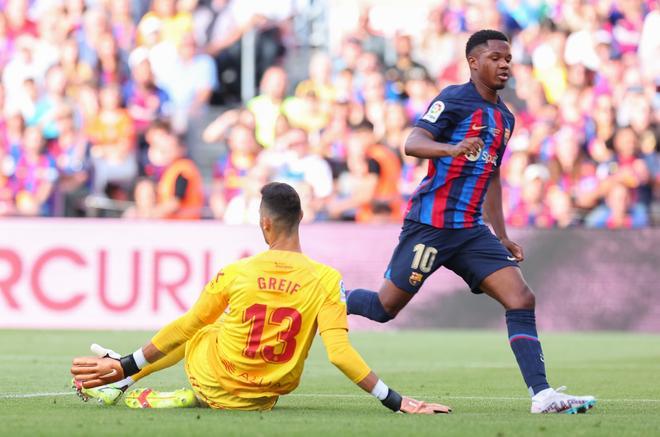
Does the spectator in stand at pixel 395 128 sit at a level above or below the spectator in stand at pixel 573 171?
above

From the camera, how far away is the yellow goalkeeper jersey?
692cm

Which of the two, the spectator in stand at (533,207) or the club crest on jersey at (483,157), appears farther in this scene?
the spectator in stand at (533,207)

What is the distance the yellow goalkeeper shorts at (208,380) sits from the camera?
7.16 m

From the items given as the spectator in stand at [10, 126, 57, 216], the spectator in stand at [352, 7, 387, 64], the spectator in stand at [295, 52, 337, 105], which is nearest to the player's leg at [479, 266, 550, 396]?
the spectator in stand at [10, 126, 57, 216]

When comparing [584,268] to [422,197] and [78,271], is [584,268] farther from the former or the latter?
[422,197]

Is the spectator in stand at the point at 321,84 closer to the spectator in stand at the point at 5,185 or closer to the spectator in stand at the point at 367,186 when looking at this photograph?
the spectator in stand at the point at 367,186

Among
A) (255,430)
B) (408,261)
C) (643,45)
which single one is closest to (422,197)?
(408,261)

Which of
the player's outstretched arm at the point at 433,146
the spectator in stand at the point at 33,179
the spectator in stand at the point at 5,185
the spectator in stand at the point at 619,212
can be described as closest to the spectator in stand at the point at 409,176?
the spectator in stand at the point at 619,212

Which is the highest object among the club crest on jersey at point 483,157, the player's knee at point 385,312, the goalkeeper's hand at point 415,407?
the club crest on jersey at point 483,157

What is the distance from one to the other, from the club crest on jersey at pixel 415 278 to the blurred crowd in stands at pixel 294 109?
980cm

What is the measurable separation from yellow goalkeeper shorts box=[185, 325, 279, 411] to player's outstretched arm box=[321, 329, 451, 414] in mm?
593

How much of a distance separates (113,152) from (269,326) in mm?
11729

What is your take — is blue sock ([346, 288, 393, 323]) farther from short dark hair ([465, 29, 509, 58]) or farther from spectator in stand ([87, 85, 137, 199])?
spectator in stand ([87, 85, 137, 199])

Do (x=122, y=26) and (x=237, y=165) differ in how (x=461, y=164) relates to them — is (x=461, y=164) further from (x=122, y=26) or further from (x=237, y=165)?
(x=122, y=26)
